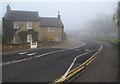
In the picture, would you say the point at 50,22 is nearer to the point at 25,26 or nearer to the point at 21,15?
the point at 21,15

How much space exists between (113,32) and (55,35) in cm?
5380

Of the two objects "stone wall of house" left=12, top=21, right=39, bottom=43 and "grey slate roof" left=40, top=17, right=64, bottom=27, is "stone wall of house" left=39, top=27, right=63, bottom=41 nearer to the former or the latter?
"grey slate roof" left=40, top=17, right=64, bottom=27

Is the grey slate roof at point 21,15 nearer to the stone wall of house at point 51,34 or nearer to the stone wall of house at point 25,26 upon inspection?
the stone wall of house at point 25,26

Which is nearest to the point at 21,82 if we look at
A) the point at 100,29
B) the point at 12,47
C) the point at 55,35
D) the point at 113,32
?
the point at 12,47

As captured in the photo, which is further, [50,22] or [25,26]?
[50,22]

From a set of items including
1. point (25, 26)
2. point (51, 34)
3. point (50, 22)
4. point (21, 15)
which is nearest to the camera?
point (25, 26)

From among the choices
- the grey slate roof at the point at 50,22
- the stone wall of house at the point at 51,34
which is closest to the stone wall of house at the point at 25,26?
the stone wall of house at the point at 51,34

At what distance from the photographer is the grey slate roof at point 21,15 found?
5753 centimetres

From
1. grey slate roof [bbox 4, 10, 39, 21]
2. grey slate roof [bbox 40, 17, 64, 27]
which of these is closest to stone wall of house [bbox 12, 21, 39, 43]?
grey slate roof [bbox 4, 10, 39, 21]

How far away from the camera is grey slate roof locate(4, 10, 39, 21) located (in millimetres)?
57531

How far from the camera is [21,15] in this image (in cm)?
5916

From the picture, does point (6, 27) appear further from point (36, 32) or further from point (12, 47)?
point (12, 47)

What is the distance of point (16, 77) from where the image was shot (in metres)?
14.6

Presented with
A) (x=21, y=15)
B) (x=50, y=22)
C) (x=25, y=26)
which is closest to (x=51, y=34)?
(x=50, y=22)
